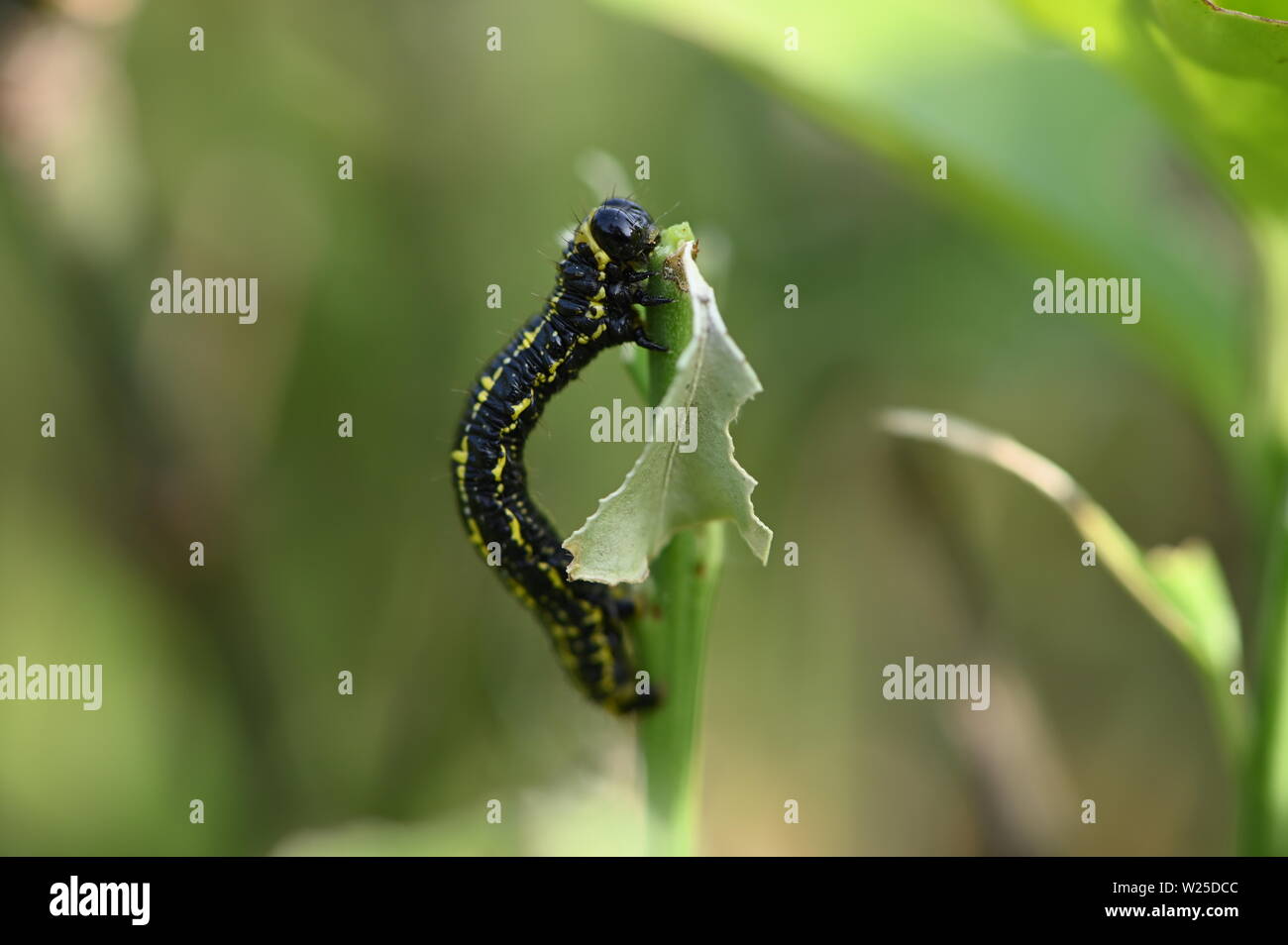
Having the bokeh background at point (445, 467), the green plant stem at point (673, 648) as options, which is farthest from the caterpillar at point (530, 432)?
the bokeh background at point (445, 467)

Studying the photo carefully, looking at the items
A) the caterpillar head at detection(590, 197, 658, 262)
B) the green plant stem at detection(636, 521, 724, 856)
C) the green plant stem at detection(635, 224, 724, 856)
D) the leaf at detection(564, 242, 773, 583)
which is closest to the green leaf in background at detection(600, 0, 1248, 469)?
the caterpillar head at detection(590, 197, 658, 262)

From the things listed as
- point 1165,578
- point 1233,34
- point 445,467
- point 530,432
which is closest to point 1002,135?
point 1233,34

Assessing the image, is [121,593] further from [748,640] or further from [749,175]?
[749,175]

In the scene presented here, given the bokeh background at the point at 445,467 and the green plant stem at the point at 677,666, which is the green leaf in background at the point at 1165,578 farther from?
the bokeh background at the point at 445,467

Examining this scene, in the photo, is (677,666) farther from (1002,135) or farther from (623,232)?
(1002,135)

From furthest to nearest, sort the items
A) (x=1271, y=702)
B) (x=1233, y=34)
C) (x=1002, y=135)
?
(x=1002, y=135)
(x=1271, y=702)
(x=1233, y=34)

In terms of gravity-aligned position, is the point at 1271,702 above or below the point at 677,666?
below

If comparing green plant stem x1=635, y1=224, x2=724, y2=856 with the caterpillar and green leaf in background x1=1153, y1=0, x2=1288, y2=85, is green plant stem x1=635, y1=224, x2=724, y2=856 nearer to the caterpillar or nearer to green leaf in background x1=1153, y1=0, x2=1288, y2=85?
the caterpillar
